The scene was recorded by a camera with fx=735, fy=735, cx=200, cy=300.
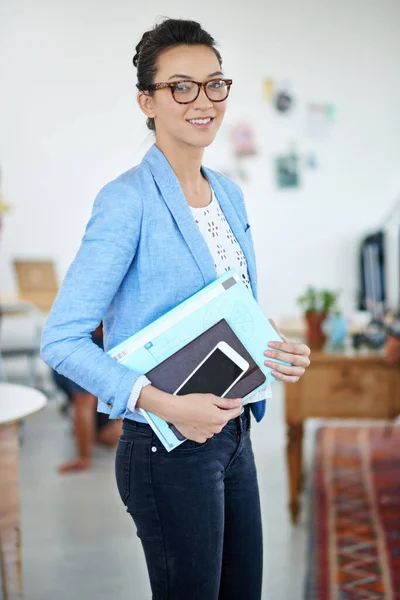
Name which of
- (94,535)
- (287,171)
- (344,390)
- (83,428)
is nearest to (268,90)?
(287,171)

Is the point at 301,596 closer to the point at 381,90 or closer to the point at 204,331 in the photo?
the point at 204,331

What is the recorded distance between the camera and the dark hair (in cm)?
113

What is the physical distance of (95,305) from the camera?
1039mm

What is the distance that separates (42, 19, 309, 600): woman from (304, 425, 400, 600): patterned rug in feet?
4.55

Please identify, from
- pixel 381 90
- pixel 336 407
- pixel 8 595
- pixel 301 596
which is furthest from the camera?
pixel 381 90

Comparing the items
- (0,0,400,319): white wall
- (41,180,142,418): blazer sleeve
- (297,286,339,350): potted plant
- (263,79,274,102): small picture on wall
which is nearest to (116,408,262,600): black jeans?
(41,180,142,418): blazer sleeve

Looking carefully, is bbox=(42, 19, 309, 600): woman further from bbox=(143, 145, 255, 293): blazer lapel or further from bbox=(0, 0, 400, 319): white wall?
bbox=(0, 0, 400, 319): white wall

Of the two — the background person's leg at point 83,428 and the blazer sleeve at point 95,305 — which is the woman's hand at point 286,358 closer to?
the blazer sleeve at point 95,305

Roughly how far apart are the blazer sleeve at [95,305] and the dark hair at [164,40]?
0.23 meters

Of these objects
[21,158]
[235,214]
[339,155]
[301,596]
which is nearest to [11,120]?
[21,158]

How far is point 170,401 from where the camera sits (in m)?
1.03

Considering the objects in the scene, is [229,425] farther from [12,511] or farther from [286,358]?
[12,511]

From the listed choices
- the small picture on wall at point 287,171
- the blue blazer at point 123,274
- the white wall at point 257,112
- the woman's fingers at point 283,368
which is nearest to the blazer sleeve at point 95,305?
the blue blazer at point 123,274

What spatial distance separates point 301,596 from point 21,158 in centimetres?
561
